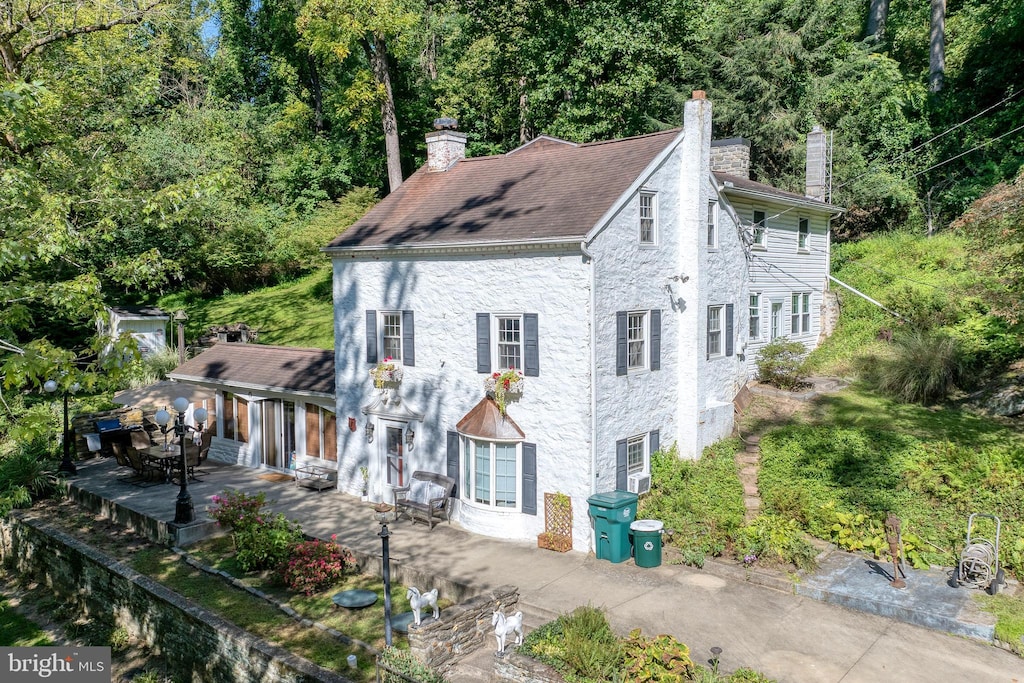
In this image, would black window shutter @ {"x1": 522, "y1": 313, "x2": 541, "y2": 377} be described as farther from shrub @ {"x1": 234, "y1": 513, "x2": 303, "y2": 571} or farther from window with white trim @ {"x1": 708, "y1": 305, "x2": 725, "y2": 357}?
shrub @ {"x1": 234, "y1": 513, "x2": 303, "y2": 571}

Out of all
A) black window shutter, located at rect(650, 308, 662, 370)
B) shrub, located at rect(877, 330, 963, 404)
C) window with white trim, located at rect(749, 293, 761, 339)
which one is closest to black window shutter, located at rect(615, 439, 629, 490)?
black window shutter, located at rect(650, 308, 662, 370)

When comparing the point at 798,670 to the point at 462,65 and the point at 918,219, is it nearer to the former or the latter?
the point at 918,219

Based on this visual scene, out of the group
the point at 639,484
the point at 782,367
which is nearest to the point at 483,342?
the point at 639,484

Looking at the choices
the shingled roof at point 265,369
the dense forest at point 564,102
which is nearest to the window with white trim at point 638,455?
the shingled roof at point 265,369

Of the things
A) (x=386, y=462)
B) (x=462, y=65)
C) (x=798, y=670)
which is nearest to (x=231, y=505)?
(x=386, y=462)

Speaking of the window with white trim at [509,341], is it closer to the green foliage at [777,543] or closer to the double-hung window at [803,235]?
the green foliage at [777,543]

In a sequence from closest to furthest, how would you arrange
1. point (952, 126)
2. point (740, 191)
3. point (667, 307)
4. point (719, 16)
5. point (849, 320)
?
point (667, 307) < point (740, 191) < point (849, 320) < point (952, 126) < point (719, 16)

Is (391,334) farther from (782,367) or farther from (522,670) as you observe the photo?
(782,367)
